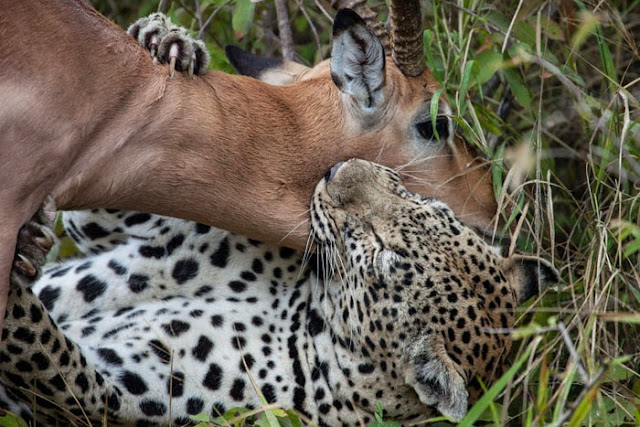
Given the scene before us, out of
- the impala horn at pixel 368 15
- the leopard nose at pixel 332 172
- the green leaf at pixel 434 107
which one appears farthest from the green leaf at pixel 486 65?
the leopard nose at pixel 332 172

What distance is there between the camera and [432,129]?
4.36 meters

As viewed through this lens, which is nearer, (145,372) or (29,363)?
(29,363)

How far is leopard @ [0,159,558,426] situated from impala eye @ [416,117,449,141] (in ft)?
0.92

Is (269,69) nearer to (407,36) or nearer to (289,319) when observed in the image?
(407,36)

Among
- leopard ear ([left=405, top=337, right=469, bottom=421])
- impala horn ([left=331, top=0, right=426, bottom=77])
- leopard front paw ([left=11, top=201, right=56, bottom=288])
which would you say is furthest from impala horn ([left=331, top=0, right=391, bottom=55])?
leopard front paw ([left=11, top=201, right=56, bottom=288])

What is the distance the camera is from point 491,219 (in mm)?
4453

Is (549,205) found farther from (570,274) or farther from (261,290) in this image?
(261,290)

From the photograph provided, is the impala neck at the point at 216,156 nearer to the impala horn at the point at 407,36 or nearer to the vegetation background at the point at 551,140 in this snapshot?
the impala horn at the point at 407,36

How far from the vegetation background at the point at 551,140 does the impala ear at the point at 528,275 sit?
0.07 meters

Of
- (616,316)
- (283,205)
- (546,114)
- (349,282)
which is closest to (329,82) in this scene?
(283,205)

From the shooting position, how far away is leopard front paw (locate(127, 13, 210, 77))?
12.9ft

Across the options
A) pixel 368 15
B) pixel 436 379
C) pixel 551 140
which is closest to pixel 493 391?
pixel 436 379

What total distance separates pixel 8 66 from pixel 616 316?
2109mm

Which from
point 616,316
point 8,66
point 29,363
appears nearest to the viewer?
point 616,316
